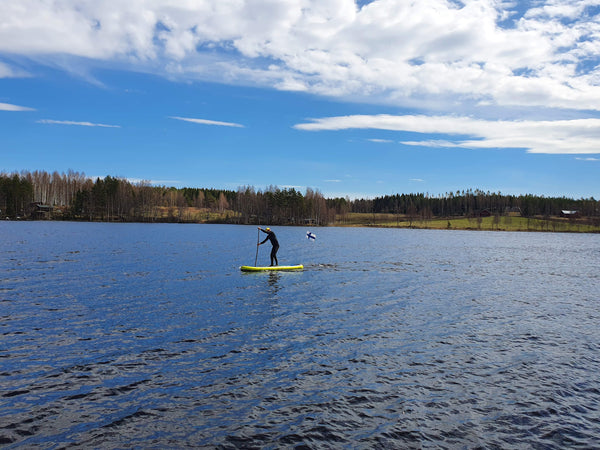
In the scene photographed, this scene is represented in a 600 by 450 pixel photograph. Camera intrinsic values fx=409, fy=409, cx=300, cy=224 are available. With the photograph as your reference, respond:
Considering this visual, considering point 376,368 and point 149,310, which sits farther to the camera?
point 149,310

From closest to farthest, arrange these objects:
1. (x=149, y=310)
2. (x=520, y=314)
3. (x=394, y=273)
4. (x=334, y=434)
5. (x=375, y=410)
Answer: (x=334, y=434)
(x=375, y=410)
(x=149, y=310)
(x=520, y=314)
(x=394, y=273)

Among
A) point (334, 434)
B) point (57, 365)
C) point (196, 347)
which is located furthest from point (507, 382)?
point (57, 365)

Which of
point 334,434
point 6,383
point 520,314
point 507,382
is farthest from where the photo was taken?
point 520,314

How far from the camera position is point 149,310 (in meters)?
24.4

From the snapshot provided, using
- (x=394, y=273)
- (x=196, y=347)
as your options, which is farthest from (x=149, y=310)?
(x=394, y=273)

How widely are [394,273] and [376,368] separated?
30.2 metres

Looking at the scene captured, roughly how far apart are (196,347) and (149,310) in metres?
8.12

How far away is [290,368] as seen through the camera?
15594mm

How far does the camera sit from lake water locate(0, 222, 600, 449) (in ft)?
36.3

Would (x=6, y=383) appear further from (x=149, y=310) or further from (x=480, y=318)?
(x=480, y=318)

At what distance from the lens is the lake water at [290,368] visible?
36.3 ft

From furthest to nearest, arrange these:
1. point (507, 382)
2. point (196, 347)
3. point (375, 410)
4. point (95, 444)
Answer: point (196, 347), point (507, 382), point (375, 410), point (95, 444)

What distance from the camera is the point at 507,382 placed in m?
15.0

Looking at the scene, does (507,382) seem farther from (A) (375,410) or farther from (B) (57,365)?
(B) (57,365)
